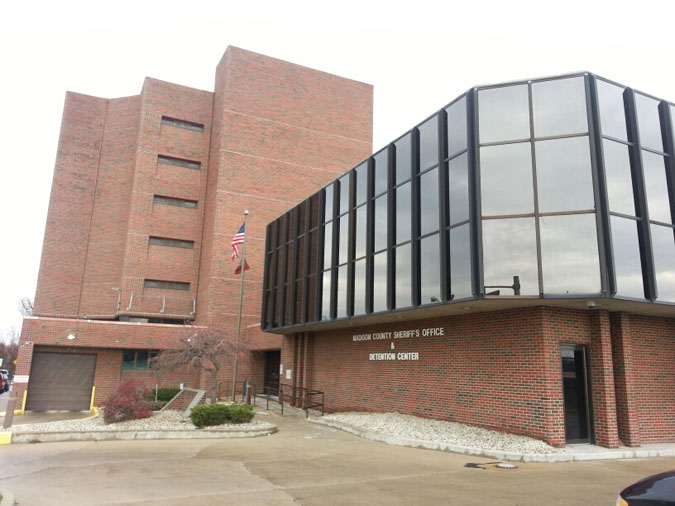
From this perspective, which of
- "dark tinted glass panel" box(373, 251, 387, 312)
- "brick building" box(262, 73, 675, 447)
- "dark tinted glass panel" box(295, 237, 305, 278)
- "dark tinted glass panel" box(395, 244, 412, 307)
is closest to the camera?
"brick building" box(262, 73, 675, 447)

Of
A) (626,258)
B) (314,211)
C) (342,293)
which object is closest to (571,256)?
(626,258)

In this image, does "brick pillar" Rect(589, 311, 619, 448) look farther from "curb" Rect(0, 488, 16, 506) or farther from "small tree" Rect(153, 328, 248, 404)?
"small tree" Rect(153, 328, 248, 404)

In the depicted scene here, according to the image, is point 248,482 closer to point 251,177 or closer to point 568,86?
point 568,86

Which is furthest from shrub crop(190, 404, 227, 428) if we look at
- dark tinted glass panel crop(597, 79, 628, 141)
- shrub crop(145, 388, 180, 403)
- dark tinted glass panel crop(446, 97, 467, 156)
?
dark tinted glass panel crop(597, 79, 628, 141)

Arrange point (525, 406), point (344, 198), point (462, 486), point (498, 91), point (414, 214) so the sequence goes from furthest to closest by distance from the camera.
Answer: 1. point (344, 198)
2. point (414, 214)
3. point (498, 91)
4. point (525, 406)
5. point (462, 486)

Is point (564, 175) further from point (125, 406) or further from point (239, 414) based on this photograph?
point (125, 406)

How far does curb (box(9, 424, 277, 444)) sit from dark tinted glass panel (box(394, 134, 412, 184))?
9.46 meters

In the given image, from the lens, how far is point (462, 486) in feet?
28.8

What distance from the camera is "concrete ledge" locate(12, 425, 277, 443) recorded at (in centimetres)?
1405

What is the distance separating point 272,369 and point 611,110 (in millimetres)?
24058

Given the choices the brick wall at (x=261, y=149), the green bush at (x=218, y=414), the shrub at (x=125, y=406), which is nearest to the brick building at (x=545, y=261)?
the green bush at (x=218, y=414)

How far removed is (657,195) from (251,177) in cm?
2679

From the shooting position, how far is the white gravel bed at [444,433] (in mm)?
12266

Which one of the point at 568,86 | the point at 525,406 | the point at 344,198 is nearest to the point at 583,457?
the point at 525,406
